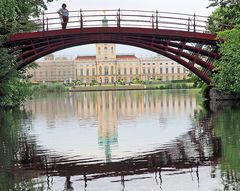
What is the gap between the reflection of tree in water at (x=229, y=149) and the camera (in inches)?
373

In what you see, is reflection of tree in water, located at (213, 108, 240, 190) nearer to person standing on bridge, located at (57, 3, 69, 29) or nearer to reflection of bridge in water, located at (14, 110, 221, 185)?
reflection of bridge in water, located at (14, 110, 221, 185)

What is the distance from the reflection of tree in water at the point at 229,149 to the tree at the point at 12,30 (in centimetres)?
769

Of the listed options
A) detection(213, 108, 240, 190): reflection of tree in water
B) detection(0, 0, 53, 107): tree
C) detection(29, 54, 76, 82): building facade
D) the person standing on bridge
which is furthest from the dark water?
detection(29, 54, 76, 82): building facade

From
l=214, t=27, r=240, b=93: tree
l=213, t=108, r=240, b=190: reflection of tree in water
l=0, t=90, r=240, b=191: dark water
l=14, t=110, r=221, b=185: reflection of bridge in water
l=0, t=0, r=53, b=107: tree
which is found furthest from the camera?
l=214, t=27, r=240, b=93: tree

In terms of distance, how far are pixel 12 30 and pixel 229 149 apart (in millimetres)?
14068

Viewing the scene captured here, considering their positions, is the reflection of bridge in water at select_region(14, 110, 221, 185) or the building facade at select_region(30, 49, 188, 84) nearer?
the reflection of bridge in water at select_region(14, 110, 221, 185)

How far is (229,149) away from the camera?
508 inches

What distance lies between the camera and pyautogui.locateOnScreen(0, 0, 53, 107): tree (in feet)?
58.3

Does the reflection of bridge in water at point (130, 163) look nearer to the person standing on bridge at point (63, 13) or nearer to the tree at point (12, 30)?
the tree at point (12, 30)

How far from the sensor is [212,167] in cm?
1080

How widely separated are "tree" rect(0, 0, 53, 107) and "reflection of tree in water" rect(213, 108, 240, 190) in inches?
303

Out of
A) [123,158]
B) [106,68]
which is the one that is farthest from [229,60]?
[106,68]

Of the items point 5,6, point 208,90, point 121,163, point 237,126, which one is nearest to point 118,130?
point 237,126

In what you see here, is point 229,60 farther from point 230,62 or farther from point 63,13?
point 63,13
